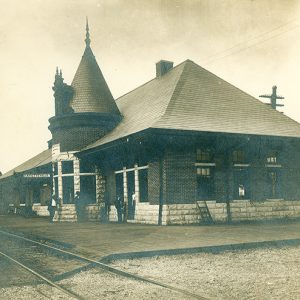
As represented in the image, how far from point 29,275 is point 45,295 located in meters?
1.72

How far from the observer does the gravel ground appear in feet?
19.5

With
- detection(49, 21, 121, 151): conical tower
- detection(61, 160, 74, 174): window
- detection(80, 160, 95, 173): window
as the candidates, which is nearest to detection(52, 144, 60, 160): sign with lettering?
detection(49, 21, 121, 151): conical tower

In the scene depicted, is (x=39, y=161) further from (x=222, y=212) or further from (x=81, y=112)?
(x=222, y=212)

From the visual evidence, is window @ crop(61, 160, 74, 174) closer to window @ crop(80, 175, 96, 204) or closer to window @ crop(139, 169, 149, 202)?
window @ crop(80, 175, 96, 204)

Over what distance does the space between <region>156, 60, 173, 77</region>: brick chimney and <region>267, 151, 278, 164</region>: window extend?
8.57m

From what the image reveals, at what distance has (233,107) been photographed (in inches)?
798

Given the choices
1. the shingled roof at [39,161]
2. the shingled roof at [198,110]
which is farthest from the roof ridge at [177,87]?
the shingled roof at [39,161]

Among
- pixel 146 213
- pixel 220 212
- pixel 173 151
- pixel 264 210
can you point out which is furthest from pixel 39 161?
pixel 264 210

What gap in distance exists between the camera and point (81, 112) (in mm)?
22344

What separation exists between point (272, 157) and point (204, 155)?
388 centimetres

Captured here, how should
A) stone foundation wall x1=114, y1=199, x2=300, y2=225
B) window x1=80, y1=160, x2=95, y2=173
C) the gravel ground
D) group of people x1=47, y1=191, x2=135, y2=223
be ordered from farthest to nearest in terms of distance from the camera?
window x1=80, y1=160, x2=95, y2=173, group of people x1=47, y1=191, x2=135, y2=223, stone foundation wall x1=114, y1=199, x2=300, y2=225, the gravel ground

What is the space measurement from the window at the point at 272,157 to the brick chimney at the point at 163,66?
857 cm

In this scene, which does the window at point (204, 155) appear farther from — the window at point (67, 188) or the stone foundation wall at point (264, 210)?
the window at point (67, 188)

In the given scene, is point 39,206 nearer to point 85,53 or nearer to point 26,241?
point 85,53
